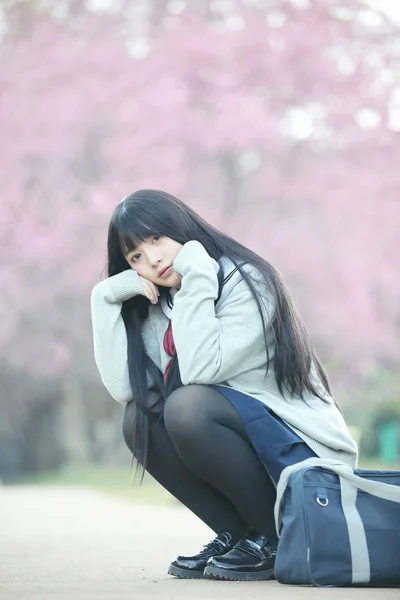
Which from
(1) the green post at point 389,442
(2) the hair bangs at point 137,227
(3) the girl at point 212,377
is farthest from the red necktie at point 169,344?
(1) the green post at point 389,442

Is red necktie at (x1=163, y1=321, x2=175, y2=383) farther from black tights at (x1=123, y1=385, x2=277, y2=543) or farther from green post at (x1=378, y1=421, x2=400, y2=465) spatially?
green post at (x1=378, y1=421, x2=400, y2=465)

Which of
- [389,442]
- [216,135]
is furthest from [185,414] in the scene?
[389,442]

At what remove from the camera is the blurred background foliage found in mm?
8930

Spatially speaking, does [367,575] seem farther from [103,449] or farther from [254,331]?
[103,449]

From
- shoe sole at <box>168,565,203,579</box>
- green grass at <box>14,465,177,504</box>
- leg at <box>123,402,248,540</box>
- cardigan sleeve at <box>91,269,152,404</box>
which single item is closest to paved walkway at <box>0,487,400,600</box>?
shoe sole at <box>168,565,203,579</box>

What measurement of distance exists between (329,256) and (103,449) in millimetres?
4266

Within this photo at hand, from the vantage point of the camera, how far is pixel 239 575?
265 centimetres

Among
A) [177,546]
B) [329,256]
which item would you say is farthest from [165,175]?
[177,546]

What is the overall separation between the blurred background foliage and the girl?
5856mm

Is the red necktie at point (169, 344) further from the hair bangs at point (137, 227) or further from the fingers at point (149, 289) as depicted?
the hair bangs at point (137, 227)

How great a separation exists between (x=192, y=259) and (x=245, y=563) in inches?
27.5

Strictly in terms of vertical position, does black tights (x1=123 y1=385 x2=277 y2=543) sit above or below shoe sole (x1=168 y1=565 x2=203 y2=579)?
above

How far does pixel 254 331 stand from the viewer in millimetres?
2805

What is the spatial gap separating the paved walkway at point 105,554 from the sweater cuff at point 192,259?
0.71m
